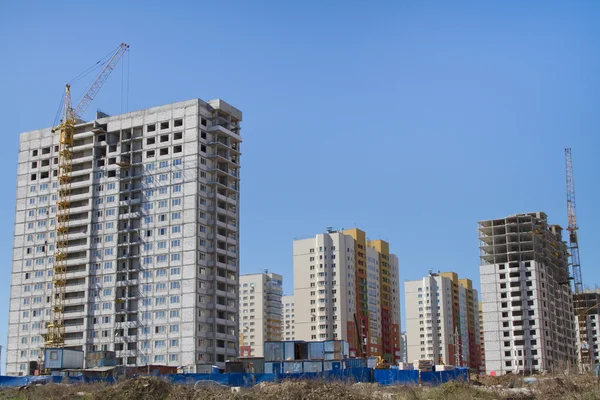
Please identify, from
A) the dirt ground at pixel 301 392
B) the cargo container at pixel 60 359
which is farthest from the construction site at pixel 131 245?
the dirt ground at pixel 301 392

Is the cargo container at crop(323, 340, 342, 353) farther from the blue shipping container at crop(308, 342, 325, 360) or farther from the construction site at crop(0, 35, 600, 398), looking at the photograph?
the construction site at crop(0, 35, 600, 398)

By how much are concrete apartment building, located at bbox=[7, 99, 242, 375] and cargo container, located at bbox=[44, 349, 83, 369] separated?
9.75 m

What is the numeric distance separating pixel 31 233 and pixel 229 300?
153 ft

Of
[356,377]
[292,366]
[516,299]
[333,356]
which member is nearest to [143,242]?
[292,366]

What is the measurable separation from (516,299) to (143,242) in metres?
87.4

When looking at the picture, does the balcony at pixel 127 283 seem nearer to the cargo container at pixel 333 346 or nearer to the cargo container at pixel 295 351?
the cargo container at pixel 295 351

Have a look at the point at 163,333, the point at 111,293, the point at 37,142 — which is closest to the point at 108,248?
the point at 111,293

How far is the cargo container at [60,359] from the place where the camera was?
130875mm

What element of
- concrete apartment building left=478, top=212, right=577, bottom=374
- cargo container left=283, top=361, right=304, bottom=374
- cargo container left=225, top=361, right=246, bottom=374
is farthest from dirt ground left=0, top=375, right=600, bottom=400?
concrete apartment building left=478, top=212, right=577, bottom=374

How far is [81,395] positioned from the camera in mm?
65125

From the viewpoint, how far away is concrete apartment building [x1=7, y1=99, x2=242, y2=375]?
143 meters

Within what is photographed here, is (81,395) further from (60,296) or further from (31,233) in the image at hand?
(31,233)

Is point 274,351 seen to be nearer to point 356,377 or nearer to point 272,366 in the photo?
point 272,366

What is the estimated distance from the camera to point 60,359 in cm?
13225
